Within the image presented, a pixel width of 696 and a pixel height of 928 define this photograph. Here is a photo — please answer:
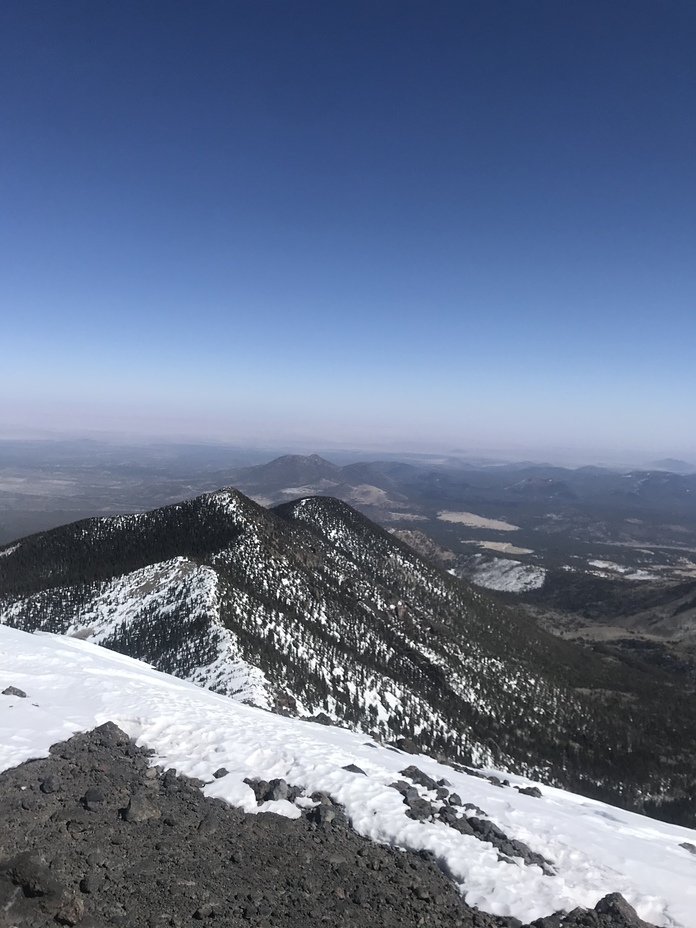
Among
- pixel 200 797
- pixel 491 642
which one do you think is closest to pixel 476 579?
pixel 491 642

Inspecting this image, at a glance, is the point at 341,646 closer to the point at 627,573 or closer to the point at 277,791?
the point at 277,791

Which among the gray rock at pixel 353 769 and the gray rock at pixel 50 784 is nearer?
the gray rock at pixel 50 784

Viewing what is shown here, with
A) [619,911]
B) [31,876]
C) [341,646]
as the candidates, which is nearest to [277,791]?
[31,876]

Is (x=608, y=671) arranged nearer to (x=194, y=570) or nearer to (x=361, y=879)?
(x=194, y=570)

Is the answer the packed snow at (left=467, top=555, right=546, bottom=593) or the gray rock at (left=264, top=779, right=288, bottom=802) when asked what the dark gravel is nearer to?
the gray rock at (left=264, top=779, right=288, bottom=802)

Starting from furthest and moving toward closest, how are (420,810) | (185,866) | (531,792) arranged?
(531,792)
(420,810)
(185,866)

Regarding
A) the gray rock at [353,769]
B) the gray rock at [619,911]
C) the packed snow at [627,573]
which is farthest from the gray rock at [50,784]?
the packed snow at [627,573]

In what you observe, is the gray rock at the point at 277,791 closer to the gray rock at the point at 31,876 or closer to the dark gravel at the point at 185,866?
the dark gravel at the point at 185,866
